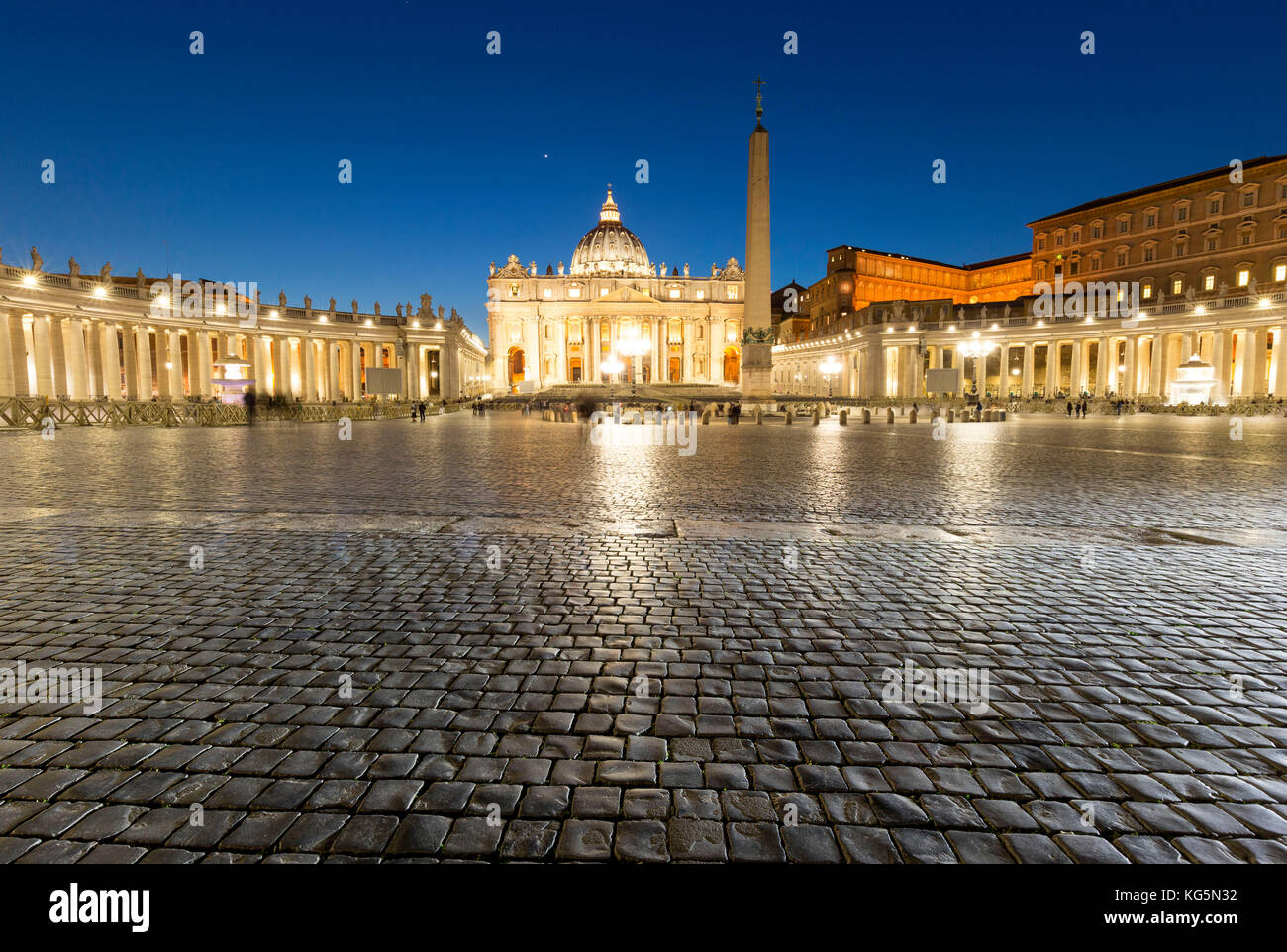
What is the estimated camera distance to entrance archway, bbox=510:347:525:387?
359ft

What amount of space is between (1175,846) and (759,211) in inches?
1358

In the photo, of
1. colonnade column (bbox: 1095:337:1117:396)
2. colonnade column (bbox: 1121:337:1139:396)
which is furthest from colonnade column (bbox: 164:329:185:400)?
colonnade column (bbox: 1095:337:1117:396)

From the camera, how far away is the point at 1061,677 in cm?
362

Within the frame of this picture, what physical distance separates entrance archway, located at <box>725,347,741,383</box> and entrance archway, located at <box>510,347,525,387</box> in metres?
31.7

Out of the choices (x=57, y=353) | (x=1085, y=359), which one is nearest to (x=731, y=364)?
(x=1085, y=359)

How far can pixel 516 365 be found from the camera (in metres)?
112

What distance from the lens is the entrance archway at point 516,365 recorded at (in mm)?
109438

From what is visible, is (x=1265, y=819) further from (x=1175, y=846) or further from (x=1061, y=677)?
(x=1061, y=677)

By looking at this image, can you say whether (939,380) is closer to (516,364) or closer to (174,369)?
(174,369)

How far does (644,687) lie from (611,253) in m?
117

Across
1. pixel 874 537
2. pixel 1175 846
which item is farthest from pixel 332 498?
pixel 1175 846

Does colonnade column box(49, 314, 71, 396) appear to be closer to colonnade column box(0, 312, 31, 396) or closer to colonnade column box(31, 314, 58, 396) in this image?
colonnade column box(31, 314, 58, 396)
